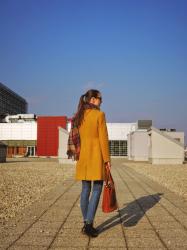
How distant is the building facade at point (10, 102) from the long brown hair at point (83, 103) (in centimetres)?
9441

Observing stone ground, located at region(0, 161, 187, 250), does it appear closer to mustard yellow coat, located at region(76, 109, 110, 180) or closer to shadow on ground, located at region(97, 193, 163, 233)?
shadow on ground, located at region(97, 193, 163, 233)

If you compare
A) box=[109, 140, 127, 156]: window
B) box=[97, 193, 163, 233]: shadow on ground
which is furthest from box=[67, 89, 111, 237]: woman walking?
box=[109, 140, 127, 156]: window

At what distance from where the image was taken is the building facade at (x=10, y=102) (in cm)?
10643

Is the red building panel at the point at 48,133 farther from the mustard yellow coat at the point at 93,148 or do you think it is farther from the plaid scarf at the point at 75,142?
the mustard yellow coat at the point at 93,148

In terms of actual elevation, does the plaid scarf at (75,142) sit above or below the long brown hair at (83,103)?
below

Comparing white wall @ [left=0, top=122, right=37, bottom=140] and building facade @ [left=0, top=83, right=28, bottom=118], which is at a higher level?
building facade @ [left=0, top=83, right=28, bottom=118]

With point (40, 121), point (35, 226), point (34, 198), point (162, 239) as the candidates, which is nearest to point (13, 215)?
point (35, 226)

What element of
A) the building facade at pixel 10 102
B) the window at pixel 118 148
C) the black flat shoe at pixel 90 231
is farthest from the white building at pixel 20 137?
the black flat shoe at pixel 90 231

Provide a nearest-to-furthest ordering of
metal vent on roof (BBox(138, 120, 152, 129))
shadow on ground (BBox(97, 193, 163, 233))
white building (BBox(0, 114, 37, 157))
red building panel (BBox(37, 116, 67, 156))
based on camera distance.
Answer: shadow on ground (BBox(97, 193, 163, 233)) → metal vent on roof (BBox(138, 120, 152, 129)) → red building panel (BBox(37, 116, 67, 156)) → white building (BBox(0, 114, 37, 157))

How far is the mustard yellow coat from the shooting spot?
466cm

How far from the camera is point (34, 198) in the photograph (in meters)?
8.90

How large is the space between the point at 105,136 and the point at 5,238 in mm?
1826

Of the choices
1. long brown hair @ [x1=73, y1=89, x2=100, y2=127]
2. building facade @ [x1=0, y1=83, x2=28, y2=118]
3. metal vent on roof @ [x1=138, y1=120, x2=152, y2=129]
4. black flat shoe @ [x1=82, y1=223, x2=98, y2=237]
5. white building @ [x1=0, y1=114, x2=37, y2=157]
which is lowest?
black flat shoe @ [x1=82, y1=223, x2=98, y2=237]

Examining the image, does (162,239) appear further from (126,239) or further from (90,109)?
(90,109)
